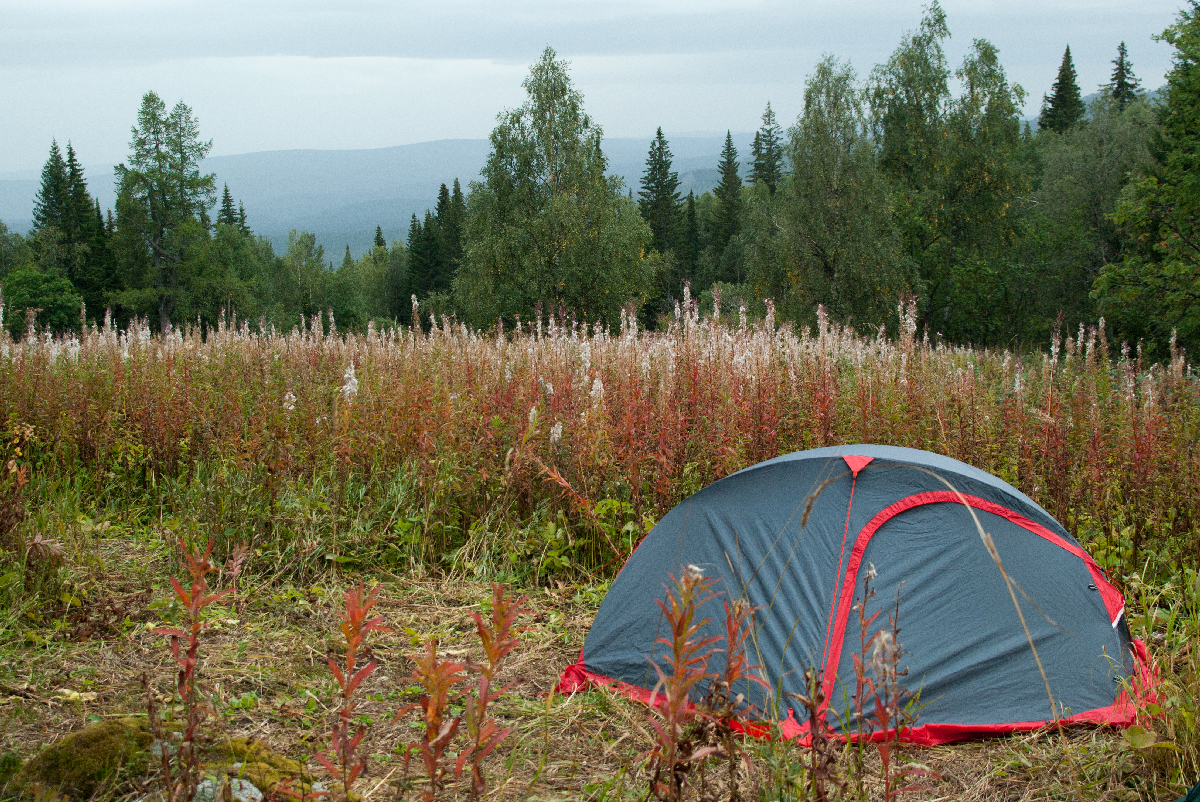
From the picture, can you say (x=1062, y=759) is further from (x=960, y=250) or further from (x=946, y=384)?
(x=960, y=250)

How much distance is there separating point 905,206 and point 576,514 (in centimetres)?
3484

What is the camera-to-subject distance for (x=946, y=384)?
23.3 ft

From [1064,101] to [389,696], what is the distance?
234ft

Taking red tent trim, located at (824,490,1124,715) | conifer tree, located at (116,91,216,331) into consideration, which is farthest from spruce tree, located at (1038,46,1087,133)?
red tent trim, located at (824,490,1124,715)

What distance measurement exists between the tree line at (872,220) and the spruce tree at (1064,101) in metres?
10.9

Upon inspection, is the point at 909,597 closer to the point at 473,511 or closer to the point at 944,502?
the point at 944,502

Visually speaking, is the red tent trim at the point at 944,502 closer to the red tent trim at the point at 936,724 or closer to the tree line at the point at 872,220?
the red tent trim at the point at 936,724

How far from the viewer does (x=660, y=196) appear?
70375 millimetres

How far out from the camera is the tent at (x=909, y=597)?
3621 millimetres

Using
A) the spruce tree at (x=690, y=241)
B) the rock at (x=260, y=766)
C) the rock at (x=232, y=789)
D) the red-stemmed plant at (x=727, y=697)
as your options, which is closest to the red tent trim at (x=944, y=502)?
the red-stemmed plant at (x=727, y=697)

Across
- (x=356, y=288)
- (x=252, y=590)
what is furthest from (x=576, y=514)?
(x=356, y=288)

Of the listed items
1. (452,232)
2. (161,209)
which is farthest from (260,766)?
(452,232)

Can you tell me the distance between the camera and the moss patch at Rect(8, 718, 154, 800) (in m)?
2.67

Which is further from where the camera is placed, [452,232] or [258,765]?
[452,232]
